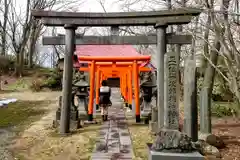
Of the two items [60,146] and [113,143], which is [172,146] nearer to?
[113,143]

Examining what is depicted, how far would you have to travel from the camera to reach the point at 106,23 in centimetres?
901

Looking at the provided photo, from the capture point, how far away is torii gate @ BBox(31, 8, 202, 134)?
8758 millimetres

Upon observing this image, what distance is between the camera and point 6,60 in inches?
1256

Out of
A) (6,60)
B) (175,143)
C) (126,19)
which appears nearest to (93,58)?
(126,19)

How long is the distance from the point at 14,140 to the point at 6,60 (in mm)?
25399

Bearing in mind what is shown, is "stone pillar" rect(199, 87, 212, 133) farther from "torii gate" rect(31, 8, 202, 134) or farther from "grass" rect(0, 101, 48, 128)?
"grass" rect(0, 101, 48, 128)

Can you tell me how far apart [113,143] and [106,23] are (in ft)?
11.6

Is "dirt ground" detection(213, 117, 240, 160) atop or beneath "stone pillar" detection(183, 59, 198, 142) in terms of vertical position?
beneath

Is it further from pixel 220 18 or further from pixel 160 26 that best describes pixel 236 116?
pixel 220 18

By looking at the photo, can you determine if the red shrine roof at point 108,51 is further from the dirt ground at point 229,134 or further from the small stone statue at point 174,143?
the small stone statue at point 174,143

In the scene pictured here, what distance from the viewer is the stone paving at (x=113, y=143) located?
6457 mm

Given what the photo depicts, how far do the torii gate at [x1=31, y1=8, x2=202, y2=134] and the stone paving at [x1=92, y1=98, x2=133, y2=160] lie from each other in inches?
45.8

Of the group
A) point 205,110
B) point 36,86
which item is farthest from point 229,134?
point 36,86

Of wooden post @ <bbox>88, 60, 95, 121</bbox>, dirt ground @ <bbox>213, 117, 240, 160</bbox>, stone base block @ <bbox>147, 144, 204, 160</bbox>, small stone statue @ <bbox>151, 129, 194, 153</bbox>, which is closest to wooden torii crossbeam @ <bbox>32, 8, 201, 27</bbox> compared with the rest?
wooden post @ <bbox>88, 60, 95, 121</bbox>
